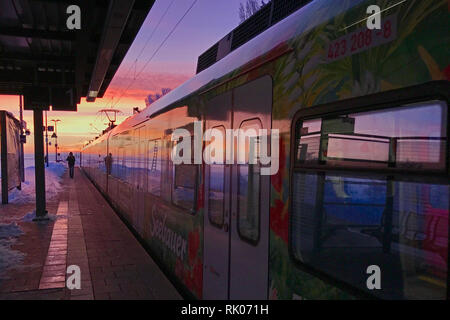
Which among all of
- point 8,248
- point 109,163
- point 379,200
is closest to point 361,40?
point 379,200

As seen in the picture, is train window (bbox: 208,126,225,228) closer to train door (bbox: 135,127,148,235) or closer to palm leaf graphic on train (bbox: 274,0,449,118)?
palm leaf graphic on train (bbox: 274,0,449,118)

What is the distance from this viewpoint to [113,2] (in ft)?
18.1

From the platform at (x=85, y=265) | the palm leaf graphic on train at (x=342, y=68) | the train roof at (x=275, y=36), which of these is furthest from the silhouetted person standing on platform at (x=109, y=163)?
the palm leaf graphic on train at (x=342, y=68)

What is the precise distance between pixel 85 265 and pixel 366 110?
584 centimetres

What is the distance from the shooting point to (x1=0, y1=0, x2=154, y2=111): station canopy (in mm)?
6371

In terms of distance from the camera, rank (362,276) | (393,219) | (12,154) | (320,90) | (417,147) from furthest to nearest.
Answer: (12,154) → (320,90) → (362,276) → (393,219) → (417,147)

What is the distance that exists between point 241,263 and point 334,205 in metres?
1.32

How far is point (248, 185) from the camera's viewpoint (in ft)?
10.3

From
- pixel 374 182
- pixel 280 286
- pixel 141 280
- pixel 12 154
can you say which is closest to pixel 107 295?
pixel 141 280

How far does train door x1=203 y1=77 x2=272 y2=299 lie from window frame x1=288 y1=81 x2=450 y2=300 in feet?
1.25

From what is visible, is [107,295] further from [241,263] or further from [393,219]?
[393,219]

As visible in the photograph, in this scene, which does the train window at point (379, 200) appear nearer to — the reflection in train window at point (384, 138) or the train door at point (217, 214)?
the reflection in train window at point (384, 138)

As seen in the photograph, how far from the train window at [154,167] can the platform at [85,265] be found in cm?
123

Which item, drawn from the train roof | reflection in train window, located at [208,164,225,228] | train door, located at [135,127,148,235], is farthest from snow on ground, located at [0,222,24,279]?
the train roof
